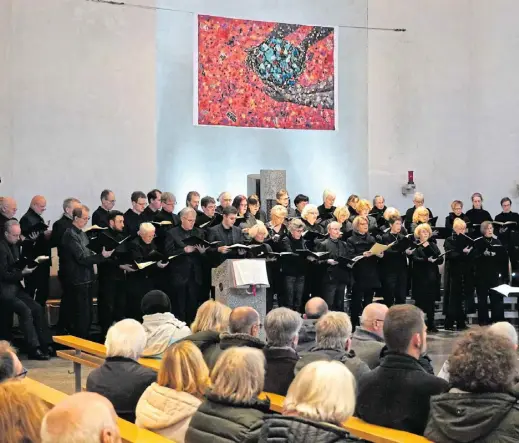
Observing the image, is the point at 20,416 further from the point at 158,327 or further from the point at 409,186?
the point at 409,186

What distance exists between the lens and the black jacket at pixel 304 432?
2691 mm

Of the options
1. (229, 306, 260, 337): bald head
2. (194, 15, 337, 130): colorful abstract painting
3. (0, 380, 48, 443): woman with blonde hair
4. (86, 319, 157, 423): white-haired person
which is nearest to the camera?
(0, 380, 48, 443): woman with blonde hair

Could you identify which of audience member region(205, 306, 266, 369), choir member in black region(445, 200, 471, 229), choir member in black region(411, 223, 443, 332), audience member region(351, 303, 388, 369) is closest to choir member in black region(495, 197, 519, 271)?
choir member in black region(445, 200, 471, 229)

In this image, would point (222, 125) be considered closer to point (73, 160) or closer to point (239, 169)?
point (239, 169)

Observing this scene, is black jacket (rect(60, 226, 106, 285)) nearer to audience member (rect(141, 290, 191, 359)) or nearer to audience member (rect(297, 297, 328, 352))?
audience member (rect(141, 290, 191, 359))

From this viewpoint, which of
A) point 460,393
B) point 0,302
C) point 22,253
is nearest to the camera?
point 460,393

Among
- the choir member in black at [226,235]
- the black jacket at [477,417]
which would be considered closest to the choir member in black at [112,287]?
the choir member in black at [226,235]

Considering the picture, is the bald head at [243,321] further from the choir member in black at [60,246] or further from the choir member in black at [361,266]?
the choir member in black at [361,266]

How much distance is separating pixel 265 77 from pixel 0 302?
650cm

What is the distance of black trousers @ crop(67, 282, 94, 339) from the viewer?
8898mm

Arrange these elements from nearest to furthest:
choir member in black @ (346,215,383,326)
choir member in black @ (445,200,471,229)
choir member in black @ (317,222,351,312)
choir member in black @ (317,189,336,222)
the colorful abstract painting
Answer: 1. choir member in black @ (317,222,351,312)
2. choir member in black @ (346,215,383,326)
3. choir member in black @ (317,189,336,222)
4. choir member in black @ (445,200,471,229)
5. the colorful abstract painting

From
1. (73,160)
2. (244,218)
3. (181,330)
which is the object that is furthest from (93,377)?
(73,160)

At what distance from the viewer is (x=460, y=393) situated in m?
3.20

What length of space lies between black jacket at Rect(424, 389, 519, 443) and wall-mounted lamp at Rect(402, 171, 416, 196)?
37.6 ft
